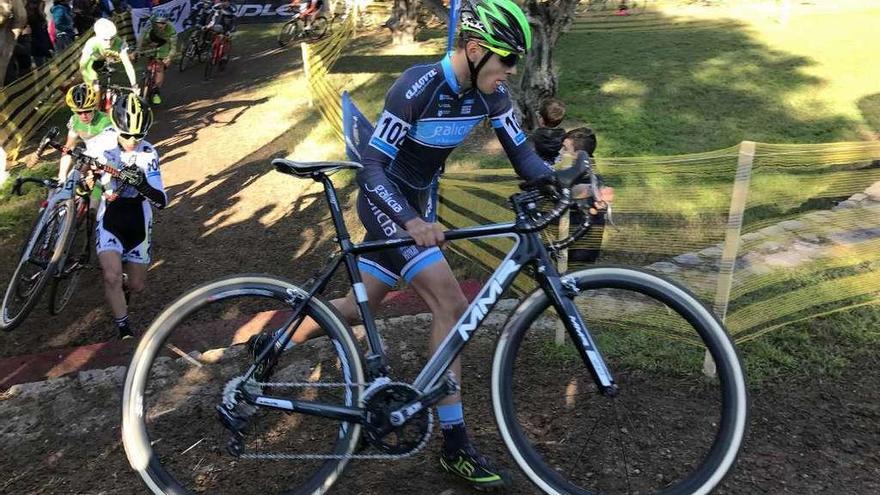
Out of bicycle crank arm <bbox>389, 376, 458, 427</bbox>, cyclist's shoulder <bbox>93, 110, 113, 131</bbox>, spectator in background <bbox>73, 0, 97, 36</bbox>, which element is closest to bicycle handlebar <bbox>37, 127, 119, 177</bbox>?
cyclist's shoulder <bbox>93, 110, 113, 131</bbox>

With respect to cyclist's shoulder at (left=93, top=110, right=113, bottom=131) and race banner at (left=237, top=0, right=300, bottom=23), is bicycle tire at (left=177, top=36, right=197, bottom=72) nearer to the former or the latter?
race banner at (left=237, top=0, right=300, bottom=23)

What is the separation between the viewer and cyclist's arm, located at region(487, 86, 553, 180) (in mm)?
3166

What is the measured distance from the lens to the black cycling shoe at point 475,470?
3084mm

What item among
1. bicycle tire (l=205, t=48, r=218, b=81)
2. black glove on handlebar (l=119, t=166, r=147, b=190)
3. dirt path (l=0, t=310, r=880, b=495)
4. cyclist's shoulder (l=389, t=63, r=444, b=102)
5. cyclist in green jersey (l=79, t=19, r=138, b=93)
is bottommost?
dirt path (l=0, t=310, r=880, b=495)

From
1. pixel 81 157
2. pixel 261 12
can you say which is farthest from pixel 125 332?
pixel 261 12

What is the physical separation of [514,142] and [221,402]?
73.6 inches

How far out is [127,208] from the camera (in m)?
5.45

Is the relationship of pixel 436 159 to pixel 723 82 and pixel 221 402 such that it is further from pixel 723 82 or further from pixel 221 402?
pixel 723 82

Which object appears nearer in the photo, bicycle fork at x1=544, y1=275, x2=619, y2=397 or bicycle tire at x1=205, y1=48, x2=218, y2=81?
bicycle fork at x1=544, y1=275, x2=619, y2=397

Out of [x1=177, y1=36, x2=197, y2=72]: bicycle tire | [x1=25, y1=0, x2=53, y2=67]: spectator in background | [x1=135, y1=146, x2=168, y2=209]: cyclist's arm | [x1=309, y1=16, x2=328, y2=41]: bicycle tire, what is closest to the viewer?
[x1=135, y1=146, x2=168, y2=209]: cyclist's arm

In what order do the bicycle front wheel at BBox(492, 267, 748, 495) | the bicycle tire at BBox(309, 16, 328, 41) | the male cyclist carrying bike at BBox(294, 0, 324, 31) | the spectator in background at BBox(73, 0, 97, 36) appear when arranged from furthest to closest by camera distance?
the bicycle tire at BBox(309, 16, 328, 41), the male cyclist carrying bike at BBox(294, 0, 324, 31), the spectator in background at BBox(73, 0, 97, 36), the bicycle front wheel at BBox(492, 267, 748, 495)

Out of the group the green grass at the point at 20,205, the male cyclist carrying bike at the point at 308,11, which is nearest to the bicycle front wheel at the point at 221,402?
the green grass at the point at 20,205

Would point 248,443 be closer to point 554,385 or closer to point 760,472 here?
point 554,385

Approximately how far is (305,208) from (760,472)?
6723mm
